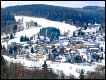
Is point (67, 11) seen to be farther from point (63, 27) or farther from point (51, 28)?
point (51, 28)

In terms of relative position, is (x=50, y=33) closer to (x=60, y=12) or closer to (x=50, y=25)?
(x=50, y=25)

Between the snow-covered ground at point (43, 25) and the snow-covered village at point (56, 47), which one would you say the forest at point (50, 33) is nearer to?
the snow-covered village at point (56, 47)

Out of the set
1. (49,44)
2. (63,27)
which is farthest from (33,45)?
(63,27)

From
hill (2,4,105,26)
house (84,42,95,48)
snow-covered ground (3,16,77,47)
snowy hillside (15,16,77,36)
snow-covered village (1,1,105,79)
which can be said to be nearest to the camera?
snow-covered village (1,1,105,79)

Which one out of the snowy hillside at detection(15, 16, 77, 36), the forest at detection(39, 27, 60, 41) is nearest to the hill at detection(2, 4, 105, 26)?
the snowy hillside at detection(15, 16, 77, 36)

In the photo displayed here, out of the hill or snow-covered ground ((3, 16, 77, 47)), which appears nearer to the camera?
snow-covered ground ((3, 16, 77, 47))

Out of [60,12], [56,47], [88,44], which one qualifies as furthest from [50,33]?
[60,12]

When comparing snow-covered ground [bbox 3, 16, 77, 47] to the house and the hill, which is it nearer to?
the hill

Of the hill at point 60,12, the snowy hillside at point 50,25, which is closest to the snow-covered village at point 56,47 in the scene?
the snowy hillside at point 50,25
